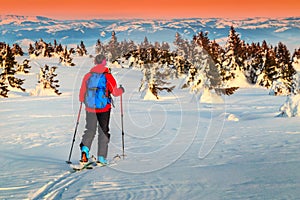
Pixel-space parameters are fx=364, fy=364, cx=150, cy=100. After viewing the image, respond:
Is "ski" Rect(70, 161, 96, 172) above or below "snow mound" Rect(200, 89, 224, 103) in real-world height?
below

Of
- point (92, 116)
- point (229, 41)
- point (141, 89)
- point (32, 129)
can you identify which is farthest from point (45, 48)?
point (92, 116)

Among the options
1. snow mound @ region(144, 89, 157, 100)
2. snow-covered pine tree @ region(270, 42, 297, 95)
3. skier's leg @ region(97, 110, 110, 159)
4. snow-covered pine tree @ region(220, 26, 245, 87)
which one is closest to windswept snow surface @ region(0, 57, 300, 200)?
skier's leg @ region(97, 110, 110, 159)

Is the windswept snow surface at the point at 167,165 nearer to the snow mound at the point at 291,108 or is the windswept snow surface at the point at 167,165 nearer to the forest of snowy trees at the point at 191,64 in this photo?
the snow mound at the point at 291,108

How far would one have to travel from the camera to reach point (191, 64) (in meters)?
23.5

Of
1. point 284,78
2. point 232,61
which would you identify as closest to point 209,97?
point 284,78

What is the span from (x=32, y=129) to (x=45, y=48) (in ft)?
255

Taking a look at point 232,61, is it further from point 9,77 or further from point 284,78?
point 9,77

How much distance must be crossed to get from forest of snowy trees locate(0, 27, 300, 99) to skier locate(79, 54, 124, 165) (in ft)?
4.95

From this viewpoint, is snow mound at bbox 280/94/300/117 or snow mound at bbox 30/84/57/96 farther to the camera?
snow mound at bbox 30/84/57/96

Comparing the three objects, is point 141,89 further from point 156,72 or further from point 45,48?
point 45,48

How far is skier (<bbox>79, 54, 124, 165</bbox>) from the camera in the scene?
705 cm

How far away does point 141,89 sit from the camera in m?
28.4

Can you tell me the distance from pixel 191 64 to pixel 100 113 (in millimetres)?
16884

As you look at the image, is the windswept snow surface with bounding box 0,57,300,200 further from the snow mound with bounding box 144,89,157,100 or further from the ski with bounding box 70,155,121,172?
the snow mound with bounding box 144,89,157,100
